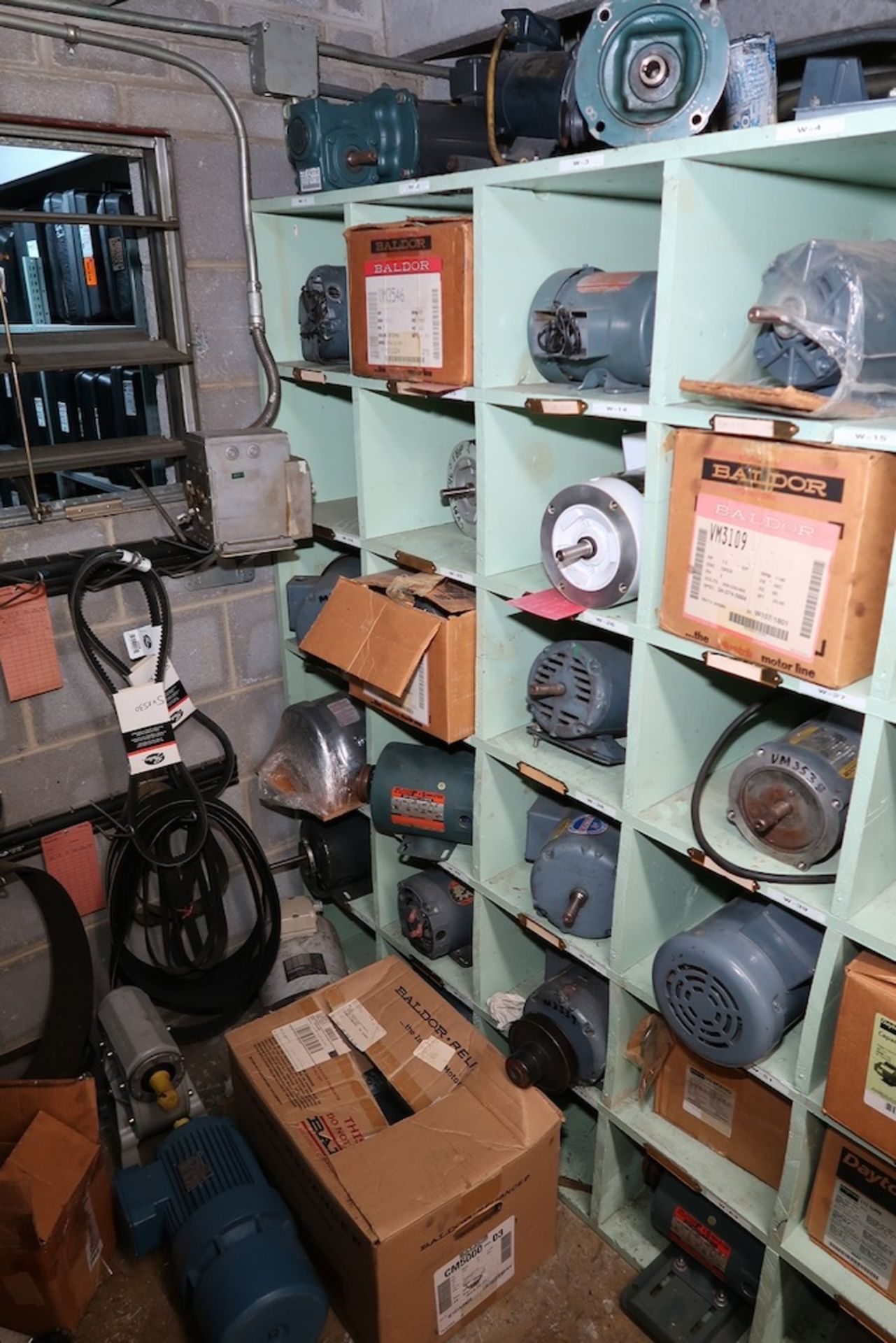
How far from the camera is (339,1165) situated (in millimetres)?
1747

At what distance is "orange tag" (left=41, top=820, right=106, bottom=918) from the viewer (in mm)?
2283

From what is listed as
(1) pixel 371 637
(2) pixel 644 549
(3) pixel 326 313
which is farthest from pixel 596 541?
(3) pixel 326 313

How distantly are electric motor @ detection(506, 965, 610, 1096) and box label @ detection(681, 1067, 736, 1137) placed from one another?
18 cm

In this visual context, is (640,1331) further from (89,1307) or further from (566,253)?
(566,253)

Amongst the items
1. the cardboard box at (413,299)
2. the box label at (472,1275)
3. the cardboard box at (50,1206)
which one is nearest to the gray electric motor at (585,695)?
the cardboard box at (413,299)

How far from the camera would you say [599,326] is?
1574mm

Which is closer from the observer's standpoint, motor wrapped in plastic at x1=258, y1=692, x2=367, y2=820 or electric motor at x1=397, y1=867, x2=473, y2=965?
electric motor at x1=397, y1=867, x2=473, y2=965

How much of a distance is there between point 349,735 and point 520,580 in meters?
0.79

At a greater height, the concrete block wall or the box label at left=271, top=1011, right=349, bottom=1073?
the concrete block wall

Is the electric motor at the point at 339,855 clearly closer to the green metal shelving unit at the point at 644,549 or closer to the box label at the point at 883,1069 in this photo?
the green metal shelving unit at the point at 644,549

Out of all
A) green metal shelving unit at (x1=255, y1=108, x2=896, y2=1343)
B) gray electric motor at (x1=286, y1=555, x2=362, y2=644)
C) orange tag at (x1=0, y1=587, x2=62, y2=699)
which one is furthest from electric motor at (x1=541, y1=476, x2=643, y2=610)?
orange tag at (x1=0, y1=587, x2=62, y2=699)

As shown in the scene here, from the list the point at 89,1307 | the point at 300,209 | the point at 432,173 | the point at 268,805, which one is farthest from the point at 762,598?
the point at 89,1307

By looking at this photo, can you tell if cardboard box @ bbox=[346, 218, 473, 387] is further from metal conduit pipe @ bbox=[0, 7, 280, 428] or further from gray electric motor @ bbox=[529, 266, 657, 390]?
metal conduit pipe @ bbox=[0, 7, 280, 428]

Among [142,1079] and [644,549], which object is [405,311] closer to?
[644,549]
